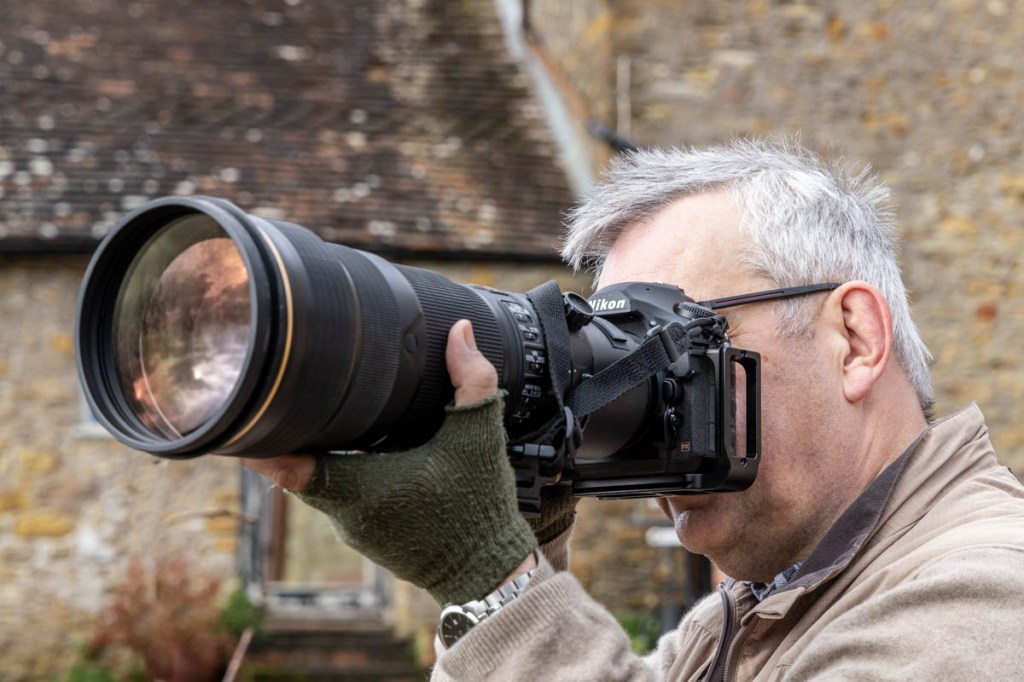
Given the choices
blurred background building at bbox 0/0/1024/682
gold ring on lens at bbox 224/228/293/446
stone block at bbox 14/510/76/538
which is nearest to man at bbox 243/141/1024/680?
gold ring on lens at bbox 224/228/293/446

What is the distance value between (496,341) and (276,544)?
11.3 metres

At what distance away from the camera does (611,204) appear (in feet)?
6.51

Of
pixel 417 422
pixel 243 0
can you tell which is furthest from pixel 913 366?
pixel 243 0

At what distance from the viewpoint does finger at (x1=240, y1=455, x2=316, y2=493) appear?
4.50 feet

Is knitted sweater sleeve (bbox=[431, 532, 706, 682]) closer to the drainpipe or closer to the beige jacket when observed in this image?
the beige jacket

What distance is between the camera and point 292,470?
4.51 feet

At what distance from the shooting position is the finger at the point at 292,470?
137cm

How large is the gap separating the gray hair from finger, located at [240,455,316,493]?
73cm

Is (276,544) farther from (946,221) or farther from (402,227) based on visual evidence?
(946,221)

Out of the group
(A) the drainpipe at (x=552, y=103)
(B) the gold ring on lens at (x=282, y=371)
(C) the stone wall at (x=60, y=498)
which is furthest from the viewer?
(A) the drainpipe at (x=552, y=103)

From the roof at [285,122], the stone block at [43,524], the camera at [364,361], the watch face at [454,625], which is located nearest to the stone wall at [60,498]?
the stone block at [43,524]

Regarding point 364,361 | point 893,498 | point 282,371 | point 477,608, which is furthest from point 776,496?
point 282,371

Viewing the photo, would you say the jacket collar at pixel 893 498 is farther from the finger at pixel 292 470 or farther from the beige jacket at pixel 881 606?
the finger at pixel 292 470

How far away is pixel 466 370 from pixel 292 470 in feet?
0.74
